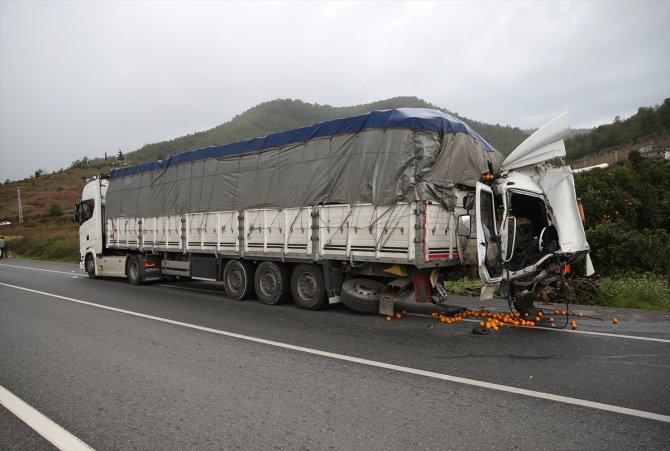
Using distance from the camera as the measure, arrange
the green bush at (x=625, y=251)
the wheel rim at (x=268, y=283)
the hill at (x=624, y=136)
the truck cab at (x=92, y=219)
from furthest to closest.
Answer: the hill at (x=624, y=136), the truck cab at (x=92, y=219), the green bush at (x=625, y=251), the wheel rim at (x=268, y=283)

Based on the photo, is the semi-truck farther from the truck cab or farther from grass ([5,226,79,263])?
grass ([5,226,79,263])

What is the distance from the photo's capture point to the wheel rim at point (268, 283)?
31.6 feet

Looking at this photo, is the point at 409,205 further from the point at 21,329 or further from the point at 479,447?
the point at 21,329

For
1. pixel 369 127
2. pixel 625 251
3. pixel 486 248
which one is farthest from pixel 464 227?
pixel 625 251

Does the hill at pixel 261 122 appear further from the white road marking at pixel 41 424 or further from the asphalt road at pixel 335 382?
the white road marking at pixel 41 424

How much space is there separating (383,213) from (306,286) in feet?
8.05

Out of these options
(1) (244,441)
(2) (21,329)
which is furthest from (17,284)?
(1) (244,441)

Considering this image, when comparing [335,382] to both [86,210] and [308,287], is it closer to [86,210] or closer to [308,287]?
[308,287]

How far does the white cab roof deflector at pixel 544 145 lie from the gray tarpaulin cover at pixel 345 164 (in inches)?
20.4

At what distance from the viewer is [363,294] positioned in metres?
8.21

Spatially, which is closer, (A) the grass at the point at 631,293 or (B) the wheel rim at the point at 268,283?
(A) the grass at the point at 631,293

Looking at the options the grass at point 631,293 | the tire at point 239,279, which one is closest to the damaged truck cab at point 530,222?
→ the grass at point 631,293

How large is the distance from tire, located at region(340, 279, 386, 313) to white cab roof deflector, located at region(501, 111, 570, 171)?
3.17m

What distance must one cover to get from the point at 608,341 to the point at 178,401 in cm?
549
